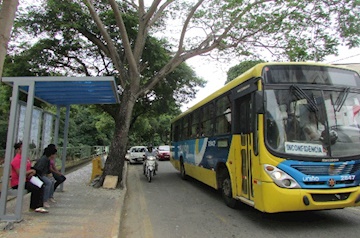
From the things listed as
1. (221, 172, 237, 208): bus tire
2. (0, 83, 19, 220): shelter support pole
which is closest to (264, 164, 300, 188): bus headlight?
(221, 172, 237, 208): bus tire

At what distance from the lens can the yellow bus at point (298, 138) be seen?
5.08 m

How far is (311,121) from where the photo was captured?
17.7ft

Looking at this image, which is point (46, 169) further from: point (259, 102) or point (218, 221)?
point (259, 102)

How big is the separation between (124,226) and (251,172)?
2810mm

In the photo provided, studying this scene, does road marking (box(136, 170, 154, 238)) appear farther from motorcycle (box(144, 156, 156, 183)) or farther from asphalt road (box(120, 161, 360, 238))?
motorcycle (box(144, 156, 156, 183))

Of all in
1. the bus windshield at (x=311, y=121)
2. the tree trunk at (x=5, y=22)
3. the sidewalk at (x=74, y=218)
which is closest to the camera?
the tree trunk at (x=5, y=22)

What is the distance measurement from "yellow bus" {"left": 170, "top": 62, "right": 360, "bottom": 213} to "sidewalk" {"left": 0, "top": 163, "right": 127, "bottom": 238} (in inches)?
111

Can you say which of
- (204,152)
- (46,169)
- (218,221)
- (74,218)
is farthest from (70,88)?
(218,221)

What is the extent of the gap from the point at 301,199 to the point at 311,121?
1.43 metres

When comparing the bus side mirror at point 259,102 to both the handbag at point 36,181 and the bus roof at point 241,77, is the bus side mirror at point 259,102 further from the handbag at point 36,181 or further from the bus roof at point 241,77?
the handbag at point 36,181

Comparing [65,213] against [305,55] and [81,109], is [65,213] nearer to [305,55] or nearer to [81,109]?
[305,55]

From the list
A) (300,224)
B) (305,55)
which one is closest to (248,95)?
(300,224)

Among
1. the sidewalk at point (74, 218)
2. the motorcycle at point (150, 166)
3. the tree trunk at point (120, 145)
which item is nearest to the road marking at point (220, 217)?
the sidewalk at point (74, 218)

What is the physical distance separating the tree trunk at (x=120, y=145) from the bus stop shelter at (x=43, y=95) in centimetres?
146
